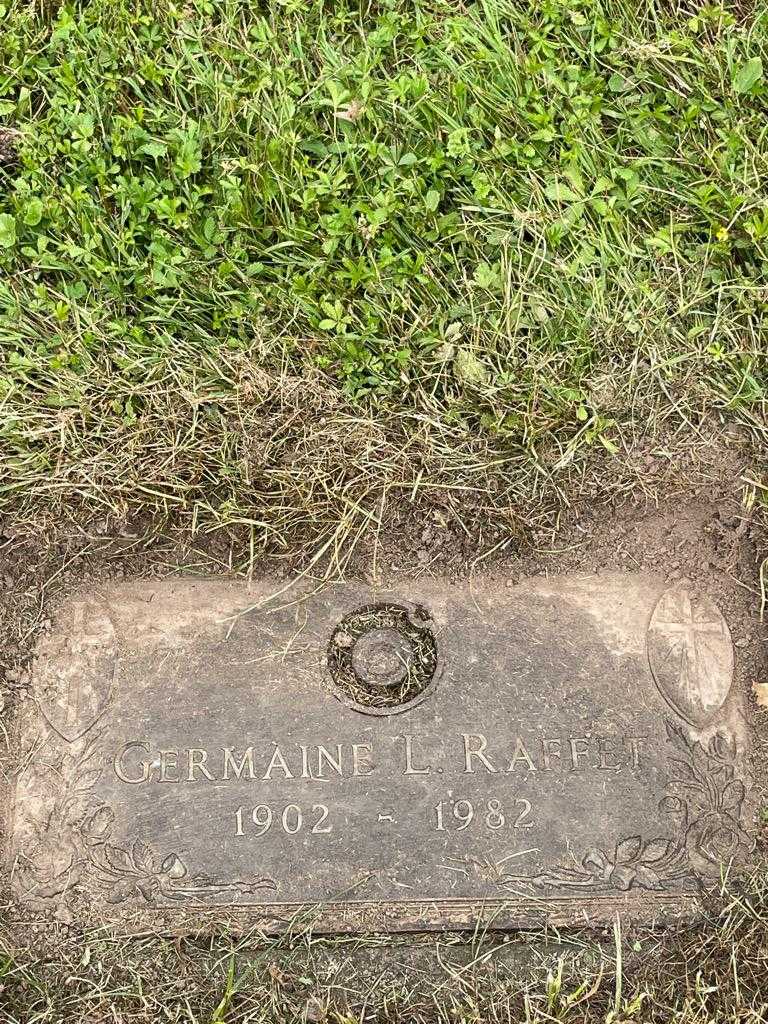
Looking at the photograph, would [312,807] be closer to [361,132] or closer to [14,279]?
[14,279]

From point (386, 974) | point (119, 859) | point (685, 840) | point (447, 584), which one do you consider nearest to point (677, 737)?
point (685, 840)

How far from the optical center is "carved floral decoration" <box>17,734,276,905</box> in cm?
215

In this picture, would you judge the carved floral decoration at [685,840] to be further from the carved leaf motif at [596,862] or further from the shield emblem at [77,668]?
the shield emblem at [77,668]

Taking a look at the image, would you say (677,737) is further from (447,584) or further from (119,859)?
(119,859)

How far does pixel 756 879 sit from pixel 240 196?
2239 millimetres

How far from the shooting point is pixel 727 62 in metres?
2.47

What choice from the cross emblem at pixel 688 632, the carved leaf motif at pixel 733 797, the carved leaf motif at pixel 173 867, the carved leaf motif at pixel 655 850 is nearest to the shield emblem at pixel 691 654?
the cross emblem at pixel 688 632

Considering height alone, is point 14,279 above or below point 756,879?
above

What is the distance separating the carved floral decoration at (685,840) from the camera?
2.16 meters

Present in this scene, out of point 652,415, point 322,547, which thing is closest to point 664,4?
point 652,415

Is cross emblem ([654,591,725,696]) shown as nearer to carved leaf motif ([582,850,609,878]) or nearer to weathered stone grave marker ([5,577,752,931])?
weathered stone grave marker ([5,577,752,931])

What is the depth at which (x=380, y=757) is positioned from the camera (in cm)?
221

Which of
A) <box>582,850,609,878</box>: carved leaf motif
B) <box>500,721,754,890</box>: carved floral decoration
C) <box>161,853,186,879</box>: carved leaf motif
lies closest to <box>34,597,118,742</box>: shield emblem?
<box>161,853,186,879</box>: carved leaf motif

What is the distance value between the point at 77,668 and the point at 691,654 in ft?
5.28
